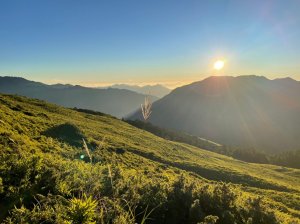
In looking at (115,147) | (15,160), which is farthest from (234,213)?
(115,147)

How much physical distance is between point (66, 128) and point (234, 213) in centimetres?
4124

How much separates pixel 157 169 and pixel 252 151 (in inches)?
4343

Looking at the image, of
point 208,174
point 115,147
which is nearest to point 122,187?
point 115,147

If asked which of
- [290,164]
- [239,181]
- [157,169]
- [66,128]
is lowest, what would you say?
[290,164]

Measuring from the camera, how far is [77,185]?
1250 centimetres

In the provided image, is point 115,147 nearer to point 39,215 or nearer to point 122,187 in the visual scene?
point 122,187

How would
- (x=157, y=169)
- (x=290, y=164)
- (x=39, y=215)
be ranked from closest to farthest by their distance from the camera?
(x=39, y=215), (x=157, y=169), (x=290, y=164)

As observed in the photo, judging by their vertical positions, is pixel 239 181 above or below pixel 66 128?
below

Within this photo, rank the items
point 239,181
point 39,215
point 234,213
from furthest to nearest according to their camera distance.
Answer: point 239,181 → point 234,213 → point 39,215

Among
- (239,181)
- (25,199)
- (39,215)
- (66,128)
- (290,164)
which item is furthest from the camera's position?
(290,164)

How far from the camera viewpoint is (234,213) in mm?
13320

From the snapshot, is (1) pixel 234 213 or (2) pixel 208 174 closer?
(1) pixel 234 213

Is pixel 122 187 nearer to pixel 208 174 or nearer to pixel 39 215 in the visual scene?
pixel 39 215

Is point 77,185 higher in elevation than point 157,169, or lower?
higher
